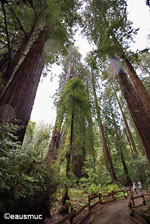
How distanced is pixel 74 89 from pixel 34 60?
311 cm

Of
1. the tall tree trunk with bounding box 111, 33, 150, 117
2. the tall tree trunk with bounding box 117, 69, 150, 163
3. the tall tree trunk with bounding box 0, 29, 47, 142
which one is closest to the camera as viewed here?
the tall tree trunk with bounding box 0, 29, 47, 142

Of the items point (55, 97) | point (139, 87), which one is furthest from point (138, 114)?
point (55, 97)

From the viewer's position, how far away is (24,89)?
365 cm

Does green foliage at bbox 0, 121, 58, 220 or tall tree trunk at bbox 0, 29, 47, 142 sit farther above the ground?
tall tree trunk at bbox 0, 29, 47, 142

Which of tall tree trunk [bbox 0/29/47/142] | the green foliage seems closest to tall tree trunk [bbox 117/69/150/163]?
the green foliage

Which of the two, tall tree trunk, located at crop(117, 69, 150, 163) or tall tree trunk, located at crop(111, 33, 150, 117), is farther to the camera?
tall tree trunk, located at crop(111, 33, 150, 117)

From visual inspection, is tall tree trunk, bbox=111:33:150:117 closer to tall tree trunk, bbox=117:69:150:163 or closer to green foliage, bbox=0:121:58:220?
tall tree trunk, bbox=117:69:150:163

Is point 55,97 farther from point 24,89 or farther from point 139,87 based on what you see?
point 139,87

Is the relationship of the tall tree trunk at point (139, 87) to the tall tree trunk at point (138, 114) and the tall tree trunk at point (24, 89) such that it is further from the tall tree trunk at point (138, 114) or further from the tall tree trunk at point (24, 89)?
the tall tree trunk at point (24, 89)

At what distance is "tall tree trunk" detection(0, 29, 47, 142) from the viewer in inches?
125

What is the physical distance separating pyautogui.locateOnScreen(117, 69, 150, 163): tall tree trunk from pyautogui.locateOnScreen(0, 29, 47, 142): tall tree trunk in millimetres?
4241

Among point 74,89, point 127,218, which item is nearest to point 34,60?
point 74,89

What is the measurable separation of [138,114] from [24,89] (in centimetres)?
467

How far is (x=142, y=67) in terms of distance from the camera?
46.3 ft
